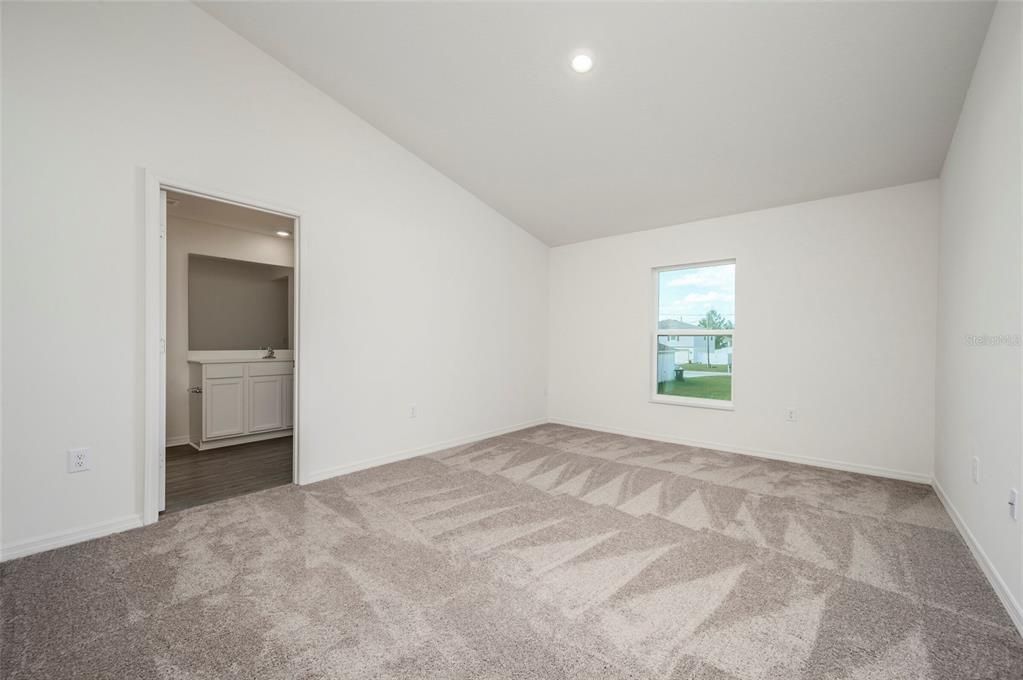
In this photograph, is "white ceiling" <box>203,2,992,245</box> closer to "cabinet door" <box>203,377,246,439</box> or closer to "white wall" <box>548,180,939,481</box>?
"white wall" <box>548,180,939,481</box>

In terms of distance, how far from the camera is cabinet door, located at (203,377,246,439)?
14.3 ft

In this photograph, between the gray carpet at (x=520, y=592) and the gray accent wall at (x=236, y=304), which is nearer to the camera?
the gray carpet at (x=520, y=592)

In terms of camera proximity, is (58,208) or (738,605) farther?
(58,208)

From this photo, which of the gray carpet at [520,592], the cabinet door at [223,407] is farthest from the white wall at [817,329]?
the cabinet door at [223,407]

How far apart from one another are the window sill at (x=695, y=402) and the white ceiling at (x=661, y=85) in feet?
6.29

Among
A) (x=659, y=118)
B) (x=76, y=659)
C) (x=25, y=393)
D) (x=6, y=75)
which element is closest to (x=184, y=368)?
(x=25, y=393)

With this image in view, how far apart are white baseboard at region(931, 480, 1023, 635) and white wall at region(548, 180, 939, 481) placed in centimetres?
90

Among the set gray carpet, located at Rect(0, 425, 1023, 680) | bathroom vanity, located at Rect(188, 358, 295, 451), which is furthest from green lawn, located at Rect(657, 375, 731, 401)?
bathroom vanity, located at Rect(188, 358, 295, 451)

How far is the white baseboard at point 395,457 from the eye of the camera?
11.1 ft

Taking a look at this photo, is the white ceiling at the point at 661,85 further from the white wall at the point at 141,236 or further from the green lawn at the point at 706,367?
the green lawn at the point at 706,367

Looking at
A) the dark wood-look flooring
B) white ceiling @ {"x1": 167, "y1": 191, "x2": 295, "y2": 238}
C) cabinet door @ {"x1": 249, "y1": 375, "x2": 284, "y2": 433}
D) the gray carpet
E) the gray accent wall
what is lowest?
the dark wood-look flooring

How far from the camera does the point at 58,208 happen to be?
2301 mm

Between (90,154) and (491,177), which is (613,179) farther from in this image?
(90,154)

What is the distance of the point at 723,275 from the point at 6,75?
5.27 m
